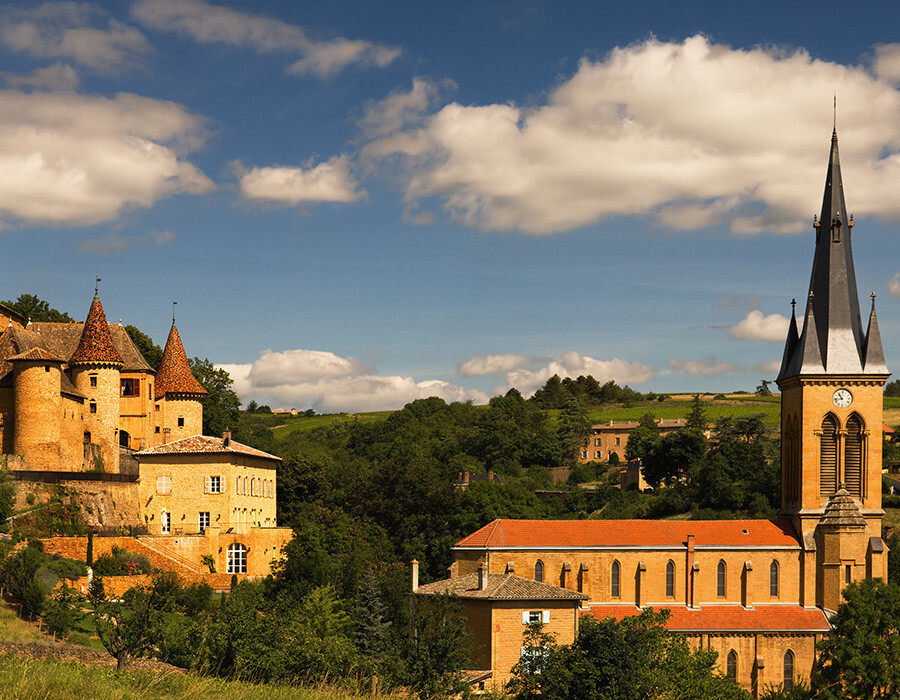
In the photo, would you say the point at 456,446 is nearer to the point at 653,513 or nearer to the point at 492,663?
the point at 653,513

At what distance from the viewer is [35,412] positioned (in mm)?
55562

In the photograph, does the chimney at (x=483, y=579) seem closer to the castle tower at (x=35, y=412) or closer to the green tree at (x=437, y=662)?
the green tree at (x=437, y=662)

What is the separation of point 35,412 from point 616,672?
3839 centimetres

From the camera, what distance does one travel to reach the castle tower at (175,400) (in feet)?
224

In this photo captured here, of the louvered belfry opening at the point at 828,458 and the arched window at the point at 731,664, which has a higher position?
the louvered belfry opening at the point at 828,458

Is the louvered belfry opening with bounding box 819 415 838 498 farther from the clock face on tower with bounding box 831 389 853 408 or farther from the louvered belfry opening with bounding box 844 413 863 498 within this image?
the clock face on tower with bounding box 831 389 853 408

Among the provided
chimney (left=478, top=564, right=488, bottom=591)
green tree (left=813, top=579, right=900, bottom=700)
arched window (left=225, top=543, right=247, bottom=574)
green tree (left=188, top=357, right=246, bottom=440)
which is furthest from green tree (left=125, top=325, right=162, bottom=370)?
green tree (left=813, top=579, right=900, bottom=700)

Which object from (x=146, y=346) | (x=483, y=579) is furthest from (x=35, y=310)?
(x=483, y=579)

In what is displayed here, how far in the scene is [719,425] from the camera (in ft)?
430

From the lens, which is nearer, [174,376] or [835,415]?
[835,415]

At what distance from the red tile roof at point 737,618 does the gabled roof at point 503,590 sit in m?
4.54

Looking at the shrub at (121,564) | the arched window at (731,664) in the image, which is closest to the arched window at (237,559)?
the shrub at (121,564)

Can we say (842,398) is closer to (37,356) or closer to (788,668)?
(788,668)

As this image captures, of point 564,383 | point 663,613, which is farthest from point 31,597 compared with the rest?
point 564,383
